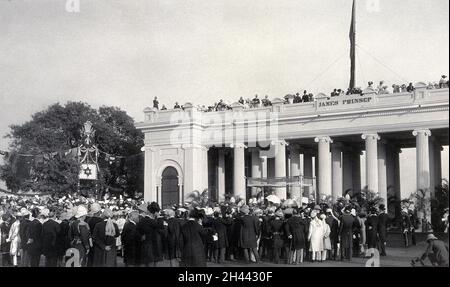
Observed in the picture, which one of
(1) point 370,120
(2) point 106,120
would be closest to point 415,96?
(1) point 370,120

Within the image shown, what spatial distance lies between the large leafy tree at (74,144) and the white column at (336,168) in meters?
18.7

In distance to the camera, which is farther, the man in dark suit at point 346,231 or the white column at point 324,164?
the white column at point 324,164

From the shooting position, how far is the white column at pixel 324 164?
3997cm

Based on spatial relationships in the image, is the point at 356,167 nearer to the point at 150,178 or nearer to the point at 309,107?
the point at 309,107

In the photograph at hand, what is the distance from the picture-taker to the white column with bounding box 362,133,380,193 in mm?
38156

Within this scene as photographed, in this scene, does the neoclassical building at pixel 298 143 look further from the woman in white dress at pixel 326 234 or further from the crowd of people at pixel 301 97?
the woman in white dress at pixel 326 234

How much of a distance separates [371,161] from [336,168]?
4301mm

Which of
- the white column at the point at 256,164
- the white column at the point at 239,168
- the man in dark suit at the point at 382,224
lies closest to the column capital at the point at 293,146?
the white column at the point at 256,164

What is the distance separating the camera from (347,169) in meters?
45.7

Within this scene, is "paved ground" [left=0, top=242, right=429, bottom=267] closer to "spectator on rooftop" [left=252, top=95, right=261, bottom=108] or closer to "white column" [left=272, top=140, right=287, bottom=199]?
"white column" [left=272, top=140, right=287, bottom=199]

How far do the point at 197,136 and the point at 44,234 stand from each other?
28.2 metres

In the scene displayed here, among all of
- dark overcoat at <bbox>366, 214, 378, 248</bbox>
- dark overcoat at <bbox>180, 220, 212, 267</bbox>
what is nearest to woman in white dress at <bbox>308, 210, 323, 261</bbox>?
dark overcoat at <bbox>366, 214, 378, 248</bbox>

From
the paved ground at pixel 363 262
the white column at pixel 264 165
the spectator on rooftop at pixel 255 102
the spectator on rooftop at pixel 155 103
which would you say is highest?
the spectator on rooftop at pixel 155 103

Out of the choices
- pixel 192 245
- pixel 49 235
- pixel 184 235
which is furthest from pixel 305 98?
pixel 192 245
